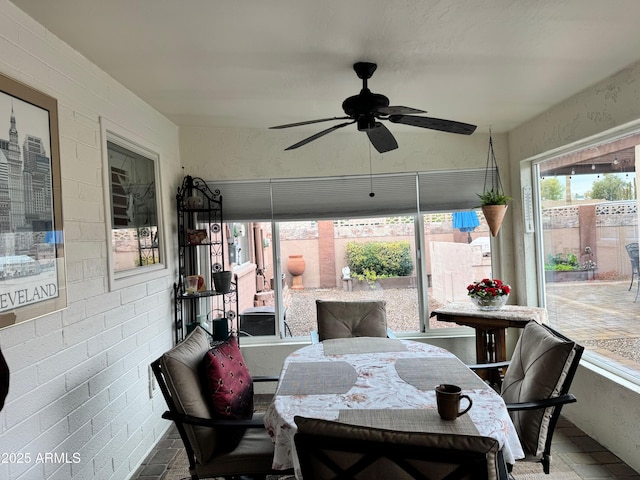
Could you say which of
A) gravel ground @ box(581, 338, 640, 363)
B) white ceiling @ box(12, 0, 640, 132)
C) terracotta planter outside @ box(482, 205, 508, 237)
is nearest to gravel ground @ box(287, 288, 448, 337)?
terracotta planter outside @ box(482, 205, 508, 237)

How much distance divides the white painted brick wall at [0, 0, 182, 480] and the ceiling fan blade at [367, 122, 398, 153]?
1595 mm

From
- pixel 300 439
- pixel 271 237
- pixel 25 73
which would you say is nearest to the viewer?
pixel 300 439

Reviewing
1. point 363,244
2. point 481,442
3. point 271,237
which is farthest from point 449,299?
point 481,442

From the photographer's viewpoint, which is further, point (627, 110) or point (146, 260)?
point (146, 260)

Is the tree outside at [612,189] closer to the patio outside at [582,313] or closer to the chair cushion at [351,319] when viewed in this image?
the patio outside at [582,313]

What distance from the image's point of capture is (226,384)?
2.06 meters

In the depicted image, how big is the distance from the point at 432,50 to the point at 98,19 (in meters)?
1.64

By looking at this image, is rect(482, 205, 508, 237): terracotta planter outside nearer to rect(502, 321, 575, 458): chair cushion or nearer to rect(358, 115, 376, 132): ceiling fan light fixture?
rect(502, 321, 575, 458): chair cushion

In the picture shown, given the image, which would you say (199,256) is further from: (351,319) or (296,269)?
(351,319)

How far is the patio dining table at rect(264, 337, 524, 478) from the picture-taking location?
1637 millimetres

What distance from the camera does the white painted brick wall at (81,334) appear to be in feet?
5.68

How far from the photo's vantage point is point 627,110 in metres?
2.49

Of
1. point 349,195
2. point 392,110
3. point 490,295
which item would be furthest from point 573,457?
point 349,195

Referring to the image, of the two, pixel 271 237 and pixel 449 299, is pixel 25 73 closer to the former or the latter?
pixel 271 237
